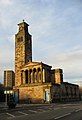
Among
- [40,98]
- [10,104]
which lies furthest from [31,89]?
[10,104]

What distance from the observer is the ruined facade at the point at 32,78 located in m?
68.5

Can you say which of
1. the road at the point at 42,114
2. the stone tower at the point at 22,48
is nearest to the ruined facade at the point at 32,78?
the stone tower at the point at 22,48

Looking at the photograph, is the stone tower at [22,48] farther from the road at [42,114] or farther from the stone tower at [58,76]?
the road at [42,114]

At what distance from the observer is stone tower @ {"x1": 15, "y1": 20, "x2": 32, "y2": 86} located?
78250mm

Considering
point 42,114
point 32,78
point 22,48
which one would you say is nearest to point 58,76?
point 32,78

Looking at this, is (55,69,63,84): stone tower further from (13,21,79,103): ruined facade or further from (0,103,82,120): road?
(0,103,82,120): road

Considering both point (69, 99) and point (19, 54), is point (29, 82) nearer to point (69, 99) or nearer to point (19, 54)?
point (19, 54)

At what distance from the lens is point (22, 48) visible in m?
79.1

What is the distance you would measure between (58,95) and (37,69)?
9.36 metres

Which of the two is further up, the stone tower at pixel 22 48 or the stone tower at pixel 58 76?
the stone tower at pixel 22 48

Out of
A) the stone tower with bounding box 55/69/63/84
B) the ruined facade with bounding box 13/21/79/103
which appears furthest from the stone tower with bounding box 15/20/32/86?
the stone tower with bounding box 55/69/63/84

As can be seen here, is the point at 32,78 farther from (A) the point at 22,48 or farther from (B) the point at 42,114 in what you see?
(B) the point at 42,114

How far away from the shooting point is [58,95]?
235 ft

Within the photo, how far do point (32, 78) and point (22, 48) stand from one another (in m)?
10.0
